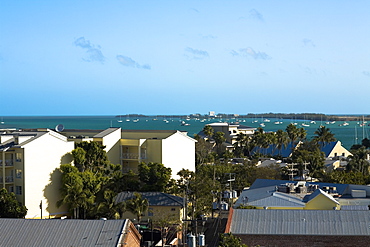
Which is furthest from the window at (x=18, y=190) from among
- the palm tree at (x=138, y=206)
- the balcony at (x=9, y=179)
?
the palm tree at (x=138, y=206)

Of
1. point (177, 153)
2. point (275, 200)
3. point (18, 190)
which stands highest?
Result: point (177, 153)

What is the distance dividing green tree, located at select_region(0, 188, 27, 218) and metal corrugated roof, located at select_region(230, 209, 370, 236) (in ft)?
66.9

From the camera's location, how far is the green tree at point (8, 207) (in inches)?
1763

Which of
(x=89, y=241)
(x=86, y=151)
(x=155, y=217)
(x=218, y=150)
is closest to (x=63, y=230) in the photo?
(x=89, y=241)

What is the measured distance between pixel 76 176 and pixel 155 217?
8.40 m

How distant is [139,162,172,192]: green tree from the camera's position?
52.6 m

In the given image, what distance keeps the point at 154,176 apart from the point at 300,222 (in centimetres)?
A: 2457

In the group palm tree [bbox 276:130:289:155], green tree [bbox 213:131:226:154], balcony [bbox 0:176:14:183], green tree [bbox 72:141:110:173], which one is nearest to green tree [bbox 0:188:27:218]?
balcony [bbox 0:176:14:183]

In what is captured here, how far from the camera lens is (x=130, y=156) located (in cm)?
5975

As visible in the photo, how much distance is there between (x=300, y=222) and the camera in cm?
3053

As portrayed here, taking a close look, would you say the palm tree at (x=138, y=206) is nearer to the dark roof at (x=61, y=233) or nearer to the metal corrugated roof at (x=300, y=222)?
the metal corrugated roof at (x=300, y=222)

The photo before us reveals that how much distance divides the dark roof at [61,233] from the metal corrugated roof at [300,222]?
7.01 m

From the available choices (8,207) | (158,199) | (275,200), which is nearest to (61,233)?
(275,200)

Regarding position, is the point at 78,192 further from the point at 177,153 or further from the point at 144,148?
the point at 177,153
